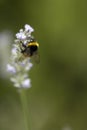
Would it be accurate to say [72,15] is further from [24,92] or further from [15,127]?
[24,92]

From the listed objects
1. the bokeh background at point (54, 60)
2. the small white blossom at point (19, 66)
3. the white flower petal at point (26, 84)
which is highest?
the bokeh background at point (54, 60)

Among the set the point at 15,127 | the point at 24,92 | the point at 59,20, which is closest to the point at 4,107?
the point at 15,127

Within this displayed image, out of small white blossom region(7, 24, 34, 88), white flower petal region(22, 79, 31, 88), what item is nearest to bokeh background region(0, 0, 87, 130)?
small white blossom region(7, 24, 34, 88)

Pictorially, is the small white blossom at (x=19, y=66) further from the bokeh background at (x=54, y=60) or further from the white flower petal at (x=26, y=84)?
Result: the bokeh background at (x=54, y=60)

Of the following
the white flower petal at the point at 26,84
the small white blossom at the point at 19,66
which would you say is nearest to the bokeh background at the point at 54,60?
the small white blossom at the point at 19,66

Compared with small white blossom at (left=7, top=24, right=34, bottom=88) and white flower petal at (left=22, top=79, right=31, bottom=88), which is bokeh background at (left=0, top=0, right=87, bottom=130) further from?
white flower petal at (left=22, top=79, right=31, bottom=88)

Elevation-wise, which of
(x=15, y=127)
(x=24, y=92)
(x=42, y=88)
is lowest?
(x=24, y=92)

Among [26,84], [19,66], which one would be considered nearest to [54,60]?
[19,66]

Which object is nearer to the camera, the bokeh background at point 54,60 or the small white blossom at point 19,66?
the small white blossom at point 19,66

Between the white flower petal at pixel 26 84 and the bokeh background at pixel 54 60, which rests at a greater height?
the bokeh background at pixel 54 60
